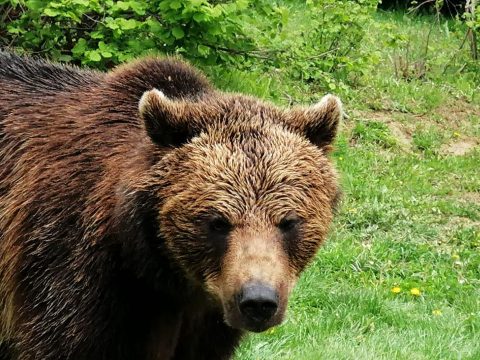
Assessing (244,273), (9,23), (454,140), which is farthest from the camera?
(454,140)

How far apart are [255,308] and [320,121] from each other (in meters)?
0.97

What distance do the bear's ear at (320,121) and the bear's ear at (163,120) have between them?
485 millimetres

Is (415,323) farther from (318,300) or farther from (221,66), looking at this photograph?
(221,66)

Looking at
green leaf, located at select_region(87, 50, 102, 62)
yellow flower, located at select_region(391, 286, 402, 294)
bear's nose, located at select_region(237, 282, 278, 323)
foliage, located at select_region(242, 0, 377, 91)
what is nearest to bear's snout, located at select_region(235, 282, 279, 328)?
bear's nose, located at select_region(237, 282, 278, 323)

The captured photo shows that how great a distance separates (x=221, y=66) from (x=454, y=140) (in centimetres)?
369

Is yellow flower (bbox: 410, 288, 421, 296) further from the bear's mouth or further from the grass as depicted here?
the bear's mouth

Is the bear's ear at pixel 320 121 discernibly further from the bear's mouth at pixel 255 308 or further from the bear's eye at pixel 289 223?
the bear's mouth at pixel 255 308

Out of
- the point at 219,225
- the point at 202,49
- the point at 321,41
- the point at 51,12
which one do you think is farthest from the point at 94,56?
the point at 321,41

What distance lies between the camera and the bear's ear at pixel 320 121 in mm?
3787

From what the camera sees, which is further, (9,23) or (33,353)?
(9,23)

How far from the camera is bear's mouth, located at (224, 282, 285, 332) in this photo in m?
3.18

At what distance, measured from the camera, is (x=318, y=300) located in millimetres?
6066

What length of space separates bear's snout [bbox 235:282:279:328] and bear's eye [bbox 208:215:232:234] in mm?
299

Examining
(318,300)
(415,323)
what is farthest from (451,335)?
(318,300)
